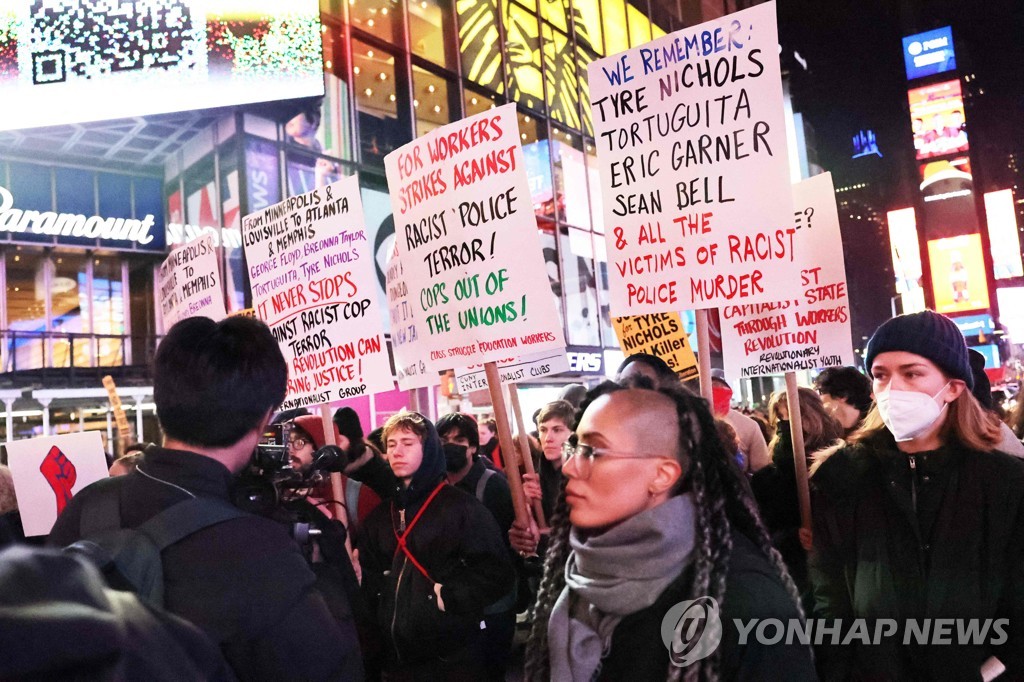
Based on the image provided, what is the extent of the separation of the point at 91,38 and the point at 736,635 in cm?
1453

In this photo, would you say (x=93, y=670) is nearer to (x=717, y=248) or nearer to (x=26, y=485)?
(x=717, y=248)

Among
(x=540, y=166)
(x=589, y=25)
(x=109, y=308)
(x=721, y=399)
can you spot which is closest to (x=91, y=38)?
(x=109, y=308)

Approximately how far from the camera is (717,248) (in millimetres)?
4152

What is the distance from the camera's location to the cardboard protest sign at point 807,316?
207 inches

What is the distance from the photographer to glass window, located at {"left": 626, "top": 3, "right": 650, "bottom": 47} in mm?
28766

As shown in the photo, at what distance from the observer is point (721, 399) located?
6.07 metres

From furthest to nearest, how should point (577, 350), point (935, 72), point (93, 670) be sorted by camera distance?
point (935, 72), point (577, 350), point (93, 670)

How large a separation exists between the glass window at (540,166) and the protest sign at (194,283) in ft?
54.1

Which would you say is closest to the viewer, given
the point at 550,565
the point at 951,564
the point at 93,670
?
the point at 93,670

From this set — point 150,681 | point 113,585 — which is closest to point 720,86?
point 113,585

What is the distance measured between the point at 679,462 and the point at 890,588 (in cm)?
106

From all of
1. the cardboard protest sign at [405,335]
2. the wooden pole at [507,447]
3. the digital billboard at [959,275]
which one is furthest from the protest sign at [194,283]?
the digital billboard at [959,275]

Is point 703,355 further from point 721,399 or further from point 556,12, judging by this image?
point 556,12

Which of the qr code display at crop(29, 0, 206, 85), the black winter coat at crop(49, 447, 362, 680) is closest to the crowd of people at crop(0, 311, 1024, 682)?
the black winter coat at crop(49, 447, 362, 680)
